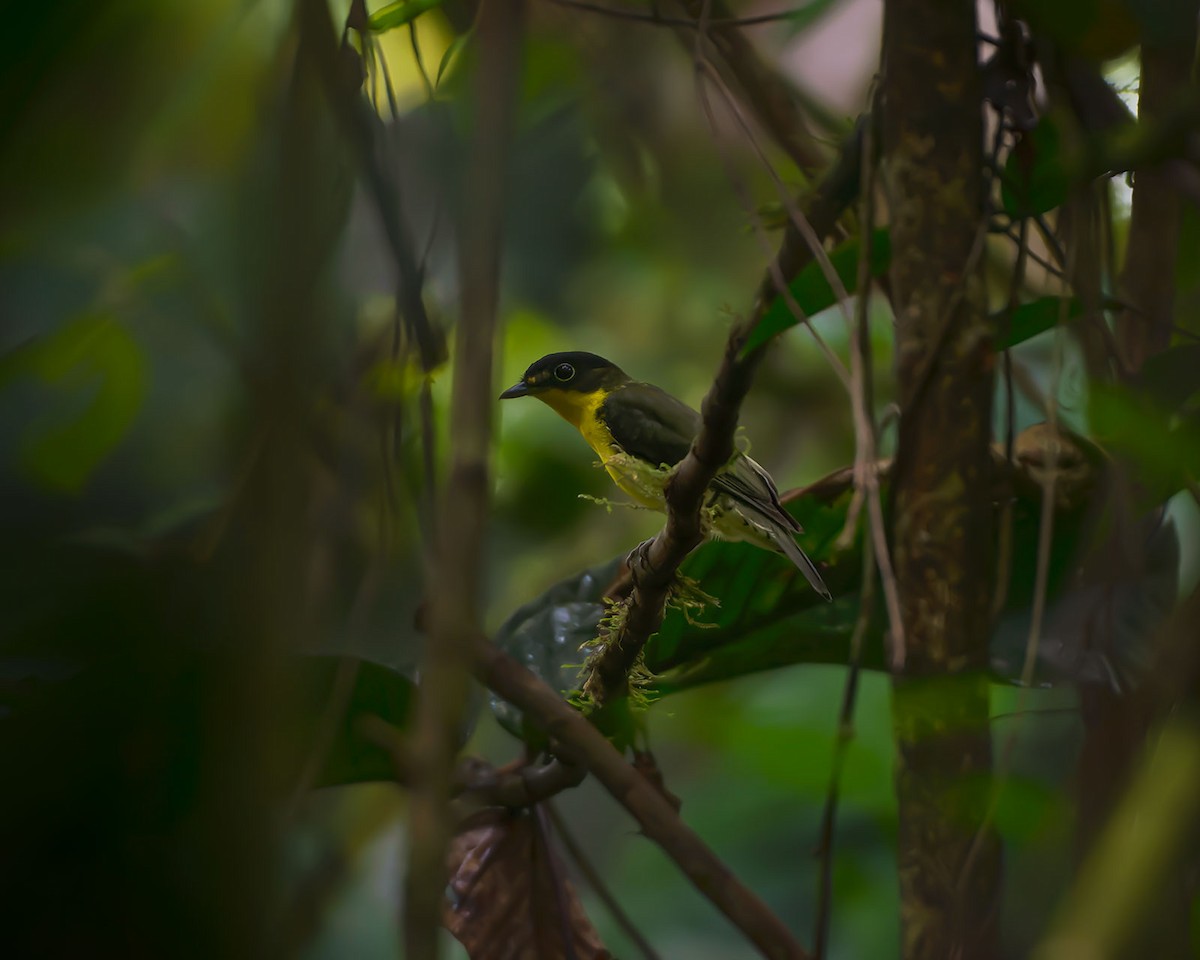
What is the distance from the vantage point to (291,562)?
523mm

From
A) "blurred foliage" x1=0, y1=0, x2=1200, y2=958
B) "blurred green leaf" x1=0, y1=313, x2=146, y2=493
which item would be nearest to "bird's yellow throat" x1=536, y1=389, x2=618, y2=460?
"blurred foliage" x1=0, y1=0, x2=1200, y2=958

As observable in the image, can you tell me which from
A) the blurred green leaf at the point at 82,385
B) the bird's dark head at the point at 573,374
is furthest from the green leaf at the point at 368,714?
the bird's dark head at the point at 573,374

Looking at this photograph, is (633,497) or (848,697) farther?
(633,497)

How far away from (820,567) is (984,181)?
1.89 feet

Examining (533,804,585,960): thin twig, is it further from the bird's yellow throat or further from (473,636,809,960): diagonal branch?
the bird's yellow throat

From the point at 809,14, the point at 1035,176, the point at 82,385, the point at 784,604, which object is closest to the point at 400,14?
the point at 809,14

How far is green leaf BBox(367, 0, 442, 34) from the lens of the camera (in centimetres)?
132

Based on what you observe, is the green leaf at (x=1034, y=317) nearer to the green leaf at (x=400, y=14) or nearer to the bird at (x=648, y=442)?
the bird at (x=648, y=442)

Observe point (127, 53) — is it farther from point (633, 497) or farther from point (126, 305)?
point (633, 497)

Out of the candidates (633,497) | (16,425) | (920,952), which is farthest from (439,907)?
(633,497)

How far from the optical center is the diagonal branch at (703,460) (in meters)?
0.91

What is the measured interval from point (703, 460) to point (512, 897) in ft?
2.10

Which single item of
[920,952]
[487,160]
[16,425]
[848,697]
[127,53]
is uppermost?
[127,53]

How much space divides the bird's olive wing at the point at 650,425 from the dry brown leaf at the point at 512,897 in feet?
2.56
